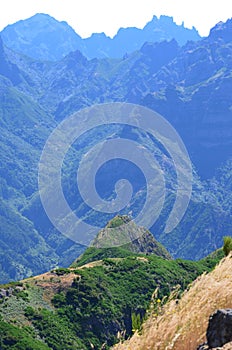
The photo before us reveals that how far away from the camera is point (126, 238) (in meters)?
111

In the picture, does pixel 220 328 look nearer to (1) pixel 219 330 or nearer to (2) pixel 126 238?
(1) pixel 219 330

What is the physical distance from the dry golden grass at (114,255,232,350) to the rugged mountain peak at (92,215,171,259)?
92.9 meters

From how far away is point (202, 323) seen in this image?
881 centimetres

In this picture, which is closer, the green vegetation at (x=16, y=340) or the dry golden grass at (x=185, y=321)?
the dry golden grass at (x=185, y=321)

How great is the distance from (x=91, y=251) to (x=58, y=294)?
152 ft

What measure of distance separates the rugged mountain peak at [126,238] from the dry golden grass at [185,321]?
305ft

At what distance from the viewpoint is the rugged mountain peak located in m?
107

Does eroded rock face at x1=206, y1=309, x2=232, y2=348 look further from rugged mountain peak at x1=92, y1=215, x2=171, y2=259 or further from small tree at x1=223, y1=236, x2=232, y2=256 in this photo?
rugged mountain peak at x1=92, y1=215, x2=171, y2=259

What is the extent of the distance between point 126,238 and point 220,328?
103 meters

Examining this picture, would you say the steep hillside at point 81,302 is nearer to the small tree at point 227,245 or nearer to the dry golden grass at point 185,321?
the small tree at point 227,245

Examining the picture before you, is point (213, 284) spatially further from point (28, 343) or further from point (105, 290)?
point (105, 290)

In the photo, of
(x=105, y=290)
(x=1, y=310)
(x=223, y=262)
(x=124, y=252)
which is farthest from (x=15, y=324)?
(x=124, y=252)

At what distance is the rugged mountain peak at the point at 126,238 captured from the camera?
107312 millimetres

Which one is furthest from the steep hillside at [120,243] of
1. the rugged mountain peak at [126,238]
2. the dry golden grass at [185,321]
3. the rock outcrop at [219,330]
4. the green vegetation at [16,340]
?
the rock outcrop at [219,330]
